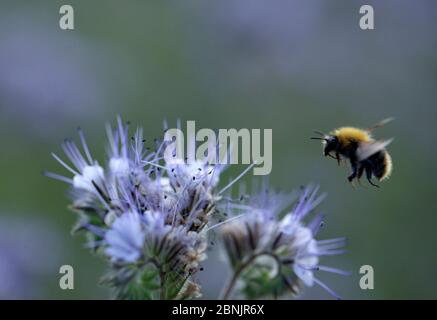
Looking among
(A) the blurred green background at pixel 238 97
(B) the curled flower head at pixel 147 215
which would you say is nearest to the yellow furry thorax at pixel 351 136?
(B) the curled flower head at pixel 147 215

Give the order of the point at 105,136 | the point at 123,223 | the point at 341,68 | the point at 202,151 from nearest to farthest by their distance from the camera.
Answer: the point at 123,223 < the point at 202,151 < the point at 105,136 < the point at 341,68

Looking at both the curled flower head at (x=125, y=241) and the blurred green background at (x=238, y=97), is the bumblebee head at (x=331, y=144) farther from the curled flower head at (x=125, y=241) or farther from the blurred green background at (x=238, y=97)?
the blurred green background at (x=238, y=97)

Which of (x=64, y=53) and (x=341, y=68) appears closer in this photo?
(x=64, y=53)

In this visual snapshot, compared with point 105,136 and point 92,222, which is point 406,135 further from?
point 92,222

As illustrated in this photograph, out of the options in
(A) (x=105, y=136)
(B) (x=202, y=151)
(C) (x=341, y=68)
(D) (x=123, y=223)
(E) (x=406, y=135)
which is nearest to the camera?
(D) (x=123, y=223)

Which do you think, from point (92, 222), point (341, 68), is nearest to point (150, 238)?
point (92, 222)

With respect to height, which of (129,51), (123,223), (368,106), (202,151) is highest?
(129,51)

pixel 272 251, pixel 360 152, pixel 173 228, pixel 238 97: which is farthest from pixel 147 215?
pixel 238 97

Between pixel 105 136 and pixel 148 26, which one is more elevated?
pixel 148 26
